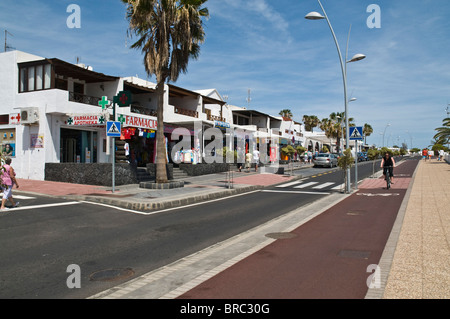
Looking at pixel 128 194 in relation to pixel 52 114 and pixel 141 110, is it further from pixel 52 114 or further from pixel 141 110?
pixel 141 110

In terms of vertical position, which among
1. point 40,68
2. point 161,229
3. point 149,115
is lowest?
point 161,229

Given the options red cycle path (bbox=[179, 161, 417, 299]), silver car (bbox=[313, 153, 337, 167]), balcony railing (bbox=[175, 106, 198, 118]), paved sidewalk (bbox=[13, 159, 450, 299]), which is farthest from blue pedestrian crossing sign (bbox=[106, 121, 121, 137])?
silver car (bbox=[313, 153, 337, 167])

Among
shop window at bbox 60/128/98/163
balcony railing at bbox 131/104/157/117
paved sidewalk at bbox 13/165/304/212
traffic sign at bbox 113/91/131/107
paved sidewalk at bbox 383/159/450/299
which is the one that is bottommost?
paved sidewalk at bbox 383/159/450/299

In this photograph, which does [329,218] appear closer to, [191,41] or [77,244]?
[77,244]

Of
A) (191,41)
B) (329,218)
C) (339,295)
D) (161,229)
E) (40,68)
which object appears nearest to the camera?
(339,295)

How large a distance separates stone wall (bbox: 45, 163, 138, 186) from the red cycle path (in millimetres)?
11369

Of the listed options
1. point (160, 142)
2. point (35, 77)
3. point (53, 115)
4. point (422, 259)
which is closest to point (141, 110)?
point (53, 115)

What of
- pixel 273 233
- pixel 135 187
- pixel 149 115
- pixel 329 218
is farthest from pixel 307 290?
pixel 149 115

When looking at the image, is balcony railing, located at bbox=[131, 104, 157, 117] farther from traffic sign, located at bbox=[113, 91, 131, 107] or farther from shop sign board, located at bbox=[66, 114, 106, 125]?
traffic sign, located at bbox=[113, 91, 131, 107]

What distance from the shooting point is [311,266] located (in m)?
5.61

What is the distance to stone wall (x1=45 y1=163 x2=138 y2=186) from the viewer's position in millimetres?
17344
